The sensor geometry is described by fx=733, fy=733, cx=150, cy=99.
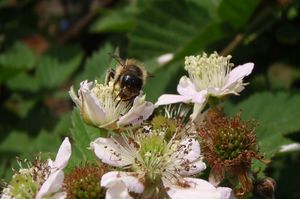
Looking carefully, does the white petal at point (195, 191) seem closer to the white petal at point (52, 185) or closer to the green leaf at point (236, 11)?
the white petal at point (52, 185)

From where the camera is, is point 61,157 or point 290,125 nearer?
point 61,157

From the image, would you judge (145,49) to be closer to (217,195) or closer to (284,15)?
(284,15)

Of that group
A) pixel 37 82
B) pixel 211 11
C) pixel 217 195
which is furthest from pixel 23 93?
pixel 217 195

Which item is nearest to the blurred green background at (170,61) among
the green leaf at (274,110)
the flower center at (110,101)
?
the green leaf at (274,110)

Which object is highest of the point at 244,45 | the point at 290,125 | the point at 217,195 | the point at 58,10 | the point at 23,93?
the point at 58,10

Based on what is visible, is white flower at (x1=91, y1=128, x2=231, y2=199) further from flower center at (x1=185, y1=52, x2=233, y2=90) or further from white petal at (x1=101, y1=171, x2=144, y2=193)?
flower center at (x1=185, y1=52, x2=233, y2=90)

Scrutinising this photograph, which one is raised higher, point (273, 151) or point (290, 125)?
point (290, 125)

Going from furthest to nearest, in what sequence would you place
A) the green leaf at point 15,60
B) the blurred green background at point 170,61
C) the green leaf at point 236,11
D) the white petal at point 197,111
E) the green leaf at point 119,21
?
1. the green leaf at point 15,60
2. the green leaf at point 119,21
3. the green leaf at point 236,11
4. the blurred green background at point 170,61
5. the white petal at point 197,111
